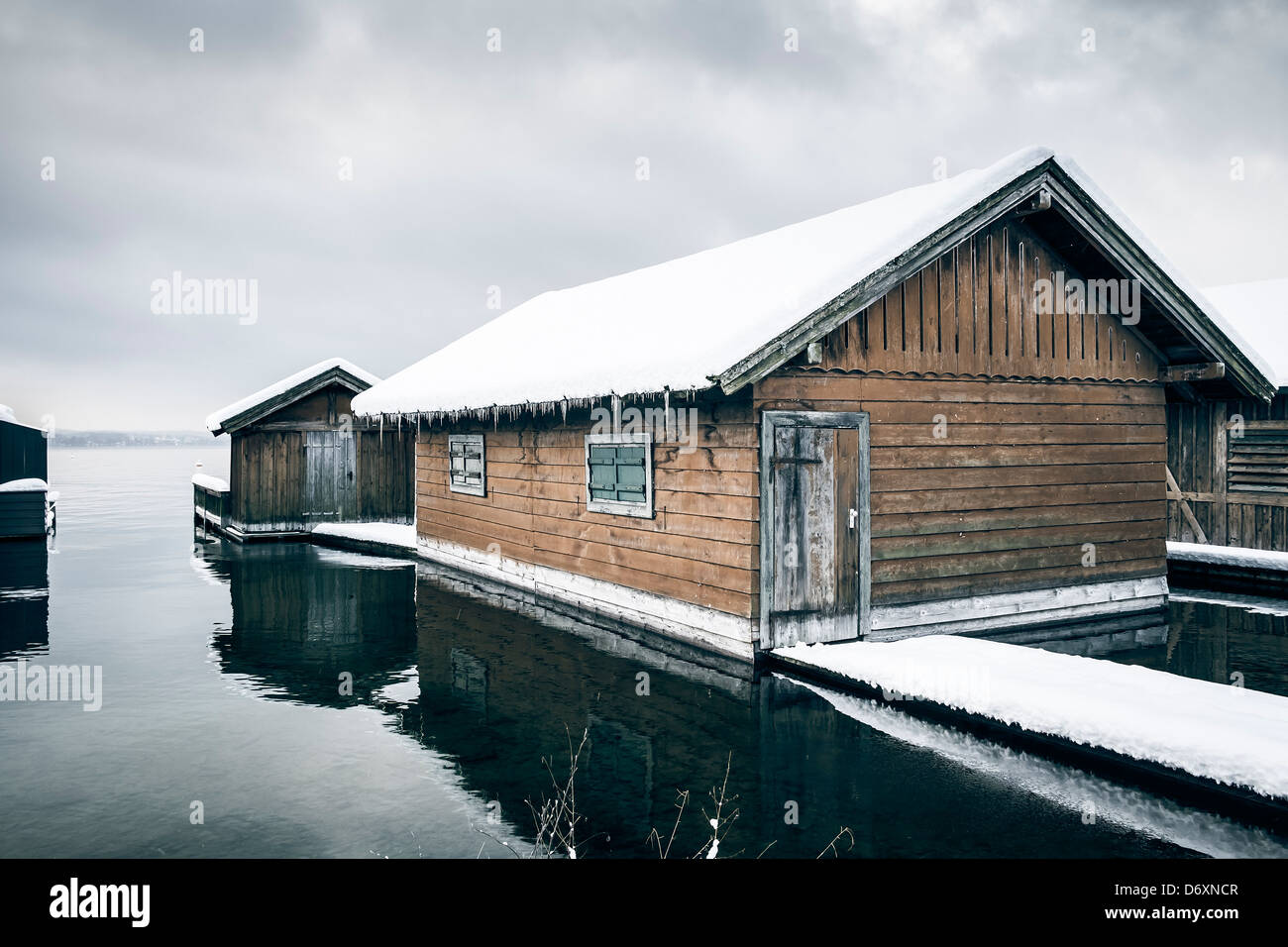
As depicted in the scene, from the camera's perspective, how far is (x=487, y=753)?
6633mm

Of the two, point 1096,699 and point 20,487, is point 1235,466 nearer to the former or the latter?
point 1096,699

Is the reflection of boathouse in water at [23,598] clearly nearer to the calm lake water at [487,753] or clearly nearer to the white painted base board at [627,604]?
the calm lake water at [487,753]

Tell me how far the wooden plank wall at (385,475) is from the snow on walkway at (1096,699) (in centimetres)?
1718

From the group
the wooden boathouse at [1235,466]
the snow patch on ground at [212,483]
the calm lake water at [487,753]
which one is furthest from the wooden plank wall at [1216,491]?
the snow patch on ground at [212,483]

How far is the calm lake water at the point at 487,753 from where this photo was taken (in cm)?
522

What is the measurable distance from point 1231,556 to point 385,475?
19.1 m

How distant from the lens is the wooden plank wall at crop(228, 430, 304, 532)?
22.6 m

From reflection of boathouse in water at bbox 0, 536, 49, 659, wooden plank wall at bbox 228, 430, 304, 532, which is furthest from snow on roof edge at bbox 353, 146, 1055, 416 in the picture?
reflection of boathouse in water at bbox 0, 536, 49, 659

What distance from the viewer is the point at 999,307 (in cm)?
1095

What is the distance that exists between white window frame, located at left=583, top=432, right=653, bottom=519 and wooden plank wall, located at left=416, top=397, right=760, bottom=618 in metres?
0.09

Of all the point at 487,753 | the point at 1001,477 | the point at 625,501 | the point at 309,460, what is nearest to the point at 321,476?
the point at 309,460

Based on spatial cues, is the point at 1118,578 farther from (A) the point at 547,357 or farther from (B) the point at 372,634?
(B) the point at 372,634
